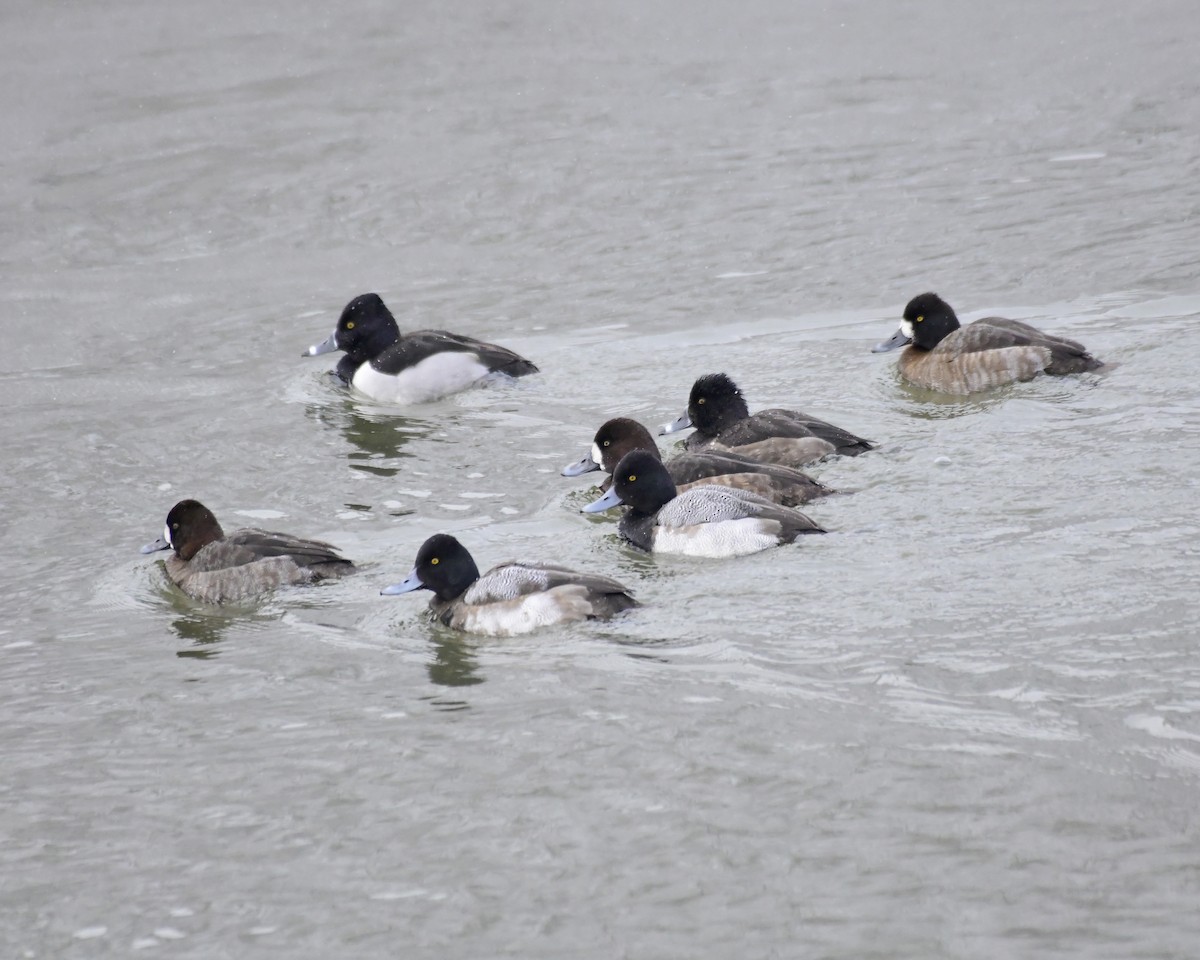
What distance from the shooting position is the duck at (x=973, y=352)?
38.3 ft

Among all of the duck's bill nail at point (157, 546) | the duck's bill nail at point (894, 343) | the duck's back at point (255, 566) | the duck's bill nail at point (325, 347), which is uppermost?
the duck's bill nail at point (325, 347)

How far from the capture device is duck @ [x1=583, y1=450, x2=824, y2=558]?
9.19 meters

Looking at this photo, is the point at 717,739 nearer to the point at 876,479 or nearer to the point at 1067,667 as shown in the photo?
the point at 1067,667

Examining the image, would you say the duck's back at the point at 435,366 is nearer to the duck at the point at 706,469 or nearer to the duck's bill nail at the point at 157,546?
the duck at the point at 706,469

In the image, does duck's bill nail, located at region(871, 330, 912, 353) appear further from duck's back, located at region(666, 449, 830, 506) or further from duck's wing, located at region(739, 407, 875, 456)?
duck's back, located at region(666, 449, 830, 506)

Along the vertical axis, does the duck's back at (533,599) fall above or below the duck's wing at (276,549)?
below

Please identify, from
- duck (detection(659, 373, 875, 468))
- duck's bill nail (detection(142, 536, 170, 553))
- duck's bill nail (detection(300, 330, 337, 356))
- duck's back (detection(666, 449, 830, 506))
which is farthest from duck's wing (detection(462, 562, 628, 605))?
duck's bill nail (detection(300, 330, 337, 356))

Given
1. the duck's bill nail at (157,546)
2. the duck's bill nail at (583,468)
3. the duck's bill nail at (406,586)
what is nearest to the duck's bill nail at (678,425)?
the duck's bill nail at (583,468)

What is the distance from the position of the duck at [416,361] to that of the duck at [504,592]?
444cm

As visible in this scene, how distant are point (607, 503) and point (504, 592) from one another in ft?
5.55

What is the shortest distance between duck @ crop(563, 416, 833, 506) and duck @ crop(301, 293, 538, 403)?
96.3 inches

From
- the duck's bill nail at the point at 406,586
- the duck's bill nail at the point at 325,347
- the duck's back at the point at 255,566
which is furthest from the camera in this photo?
the duck's bill nail at the point at 325,347

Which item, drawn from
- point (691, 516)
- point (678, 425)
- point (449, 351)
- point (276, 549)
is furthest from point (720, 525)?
point (449, 351)

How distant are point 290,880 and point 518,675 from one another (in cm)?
200
